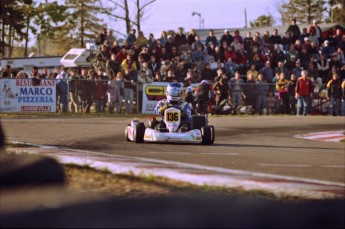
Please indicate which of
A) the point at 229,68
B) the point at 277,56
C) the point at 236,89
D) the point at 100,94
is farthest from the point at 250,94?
the point at 100,94

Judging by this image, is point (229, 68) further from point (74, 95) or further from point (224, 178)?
point (224, 178)

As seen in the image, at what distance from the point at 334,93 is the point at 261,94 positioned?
2713mm

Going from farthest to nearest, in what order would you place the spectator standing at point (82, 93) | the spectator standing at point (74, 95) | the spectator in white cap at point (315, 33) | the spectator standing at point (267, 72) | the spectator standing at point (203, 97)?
the spectator in white cap at point (315, 33)
the spectator standing at point (267, 72)
the spectator standing at point (82, 93)
the spectator standing at point (74, 95)
the spectator standing at point (203, 97)

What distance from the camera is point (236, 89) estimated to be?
89.2 ft

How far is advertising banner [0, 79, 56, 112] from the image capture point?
25125 mm

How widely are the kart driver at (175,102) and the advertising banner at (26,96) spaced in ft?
36.9

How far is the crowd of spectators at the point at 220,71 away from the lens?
87.5 feet

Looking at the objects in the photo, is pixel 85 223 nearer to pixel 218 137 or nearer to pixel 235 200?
pixel 235 200

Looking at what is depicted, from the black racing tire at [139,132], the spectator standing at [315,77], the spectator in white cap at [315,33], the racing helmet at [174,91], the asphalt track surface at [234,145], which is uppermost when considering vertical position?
the spectator in white cap at [315,33]

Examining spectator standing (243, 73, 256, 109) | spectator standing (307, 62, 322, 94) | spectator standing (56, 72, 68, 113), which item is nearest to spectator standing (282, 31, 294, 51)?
spectator standing (307, 62, 322, 94)

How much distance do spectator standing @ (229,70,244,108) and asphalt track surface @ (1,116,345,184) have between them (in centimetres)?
425

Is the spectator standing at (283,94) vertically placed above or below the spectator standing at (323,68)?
below

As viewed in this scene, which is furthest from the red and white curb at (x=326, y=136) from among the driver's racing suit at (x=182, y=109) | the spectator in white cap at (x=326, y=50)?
the spectator in white cap at (x=326, y=50)

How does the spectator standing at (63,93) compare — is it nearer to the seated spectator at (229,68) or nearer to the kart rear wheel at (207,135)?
the seated spectator at (229,68)
